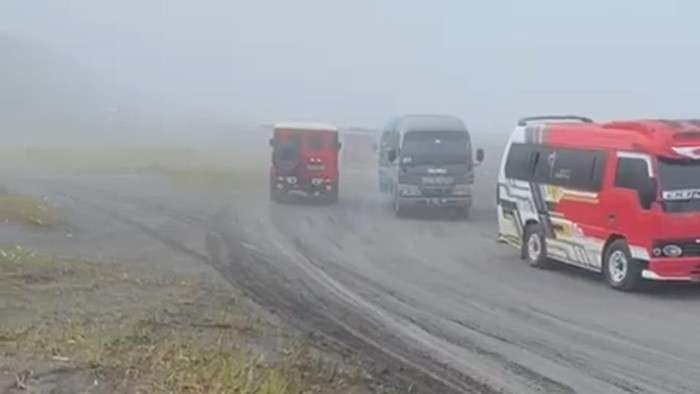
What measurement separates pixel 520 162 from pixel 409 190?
11.4 metres

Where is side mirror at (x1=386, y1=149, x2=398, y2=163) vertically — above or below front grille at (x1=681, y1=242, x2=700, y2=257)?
below

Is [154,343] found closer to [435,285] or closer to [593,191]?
[435,285]

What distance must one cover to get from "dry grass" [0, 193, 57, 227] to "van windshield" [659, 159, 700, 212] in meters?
14.7

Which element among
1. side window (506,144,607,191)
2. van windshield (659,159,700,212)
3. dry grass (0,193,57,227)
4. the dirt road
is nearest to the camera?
the dirt road

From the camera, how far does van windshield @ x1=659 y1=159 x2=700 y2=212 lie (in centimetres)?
1816

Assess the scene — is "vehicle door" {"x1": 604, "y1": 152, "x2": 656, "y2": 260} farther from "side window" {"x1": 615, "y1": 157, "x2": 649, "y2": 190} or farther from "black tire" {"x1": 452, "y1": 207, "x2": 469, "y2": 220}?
"black tire" {"x1": 452, "y1": 207, "x2": 469, "y2": 220}

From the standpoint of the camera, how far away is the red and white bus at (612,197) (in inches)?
712

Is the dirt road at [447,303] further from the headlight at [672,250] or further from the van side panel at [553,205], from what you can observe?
the headlight at [672,250]

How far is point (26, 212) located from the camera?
28.8m

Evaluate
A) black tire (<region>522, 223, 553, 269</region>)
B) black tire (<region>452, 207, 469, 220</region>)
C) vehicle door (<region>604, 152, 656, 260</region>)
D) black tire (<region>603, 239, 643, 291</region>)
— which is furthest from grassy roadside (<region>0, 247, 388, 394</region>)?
black tire (<region>452, 207, 469, 220</region>)

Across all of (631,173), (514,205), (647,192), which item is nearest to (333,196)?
(514,205)

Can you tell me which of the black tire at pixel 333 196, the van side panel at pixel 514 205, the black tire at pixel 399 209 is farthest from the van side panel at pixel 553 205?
the black tire at pixel 333 196

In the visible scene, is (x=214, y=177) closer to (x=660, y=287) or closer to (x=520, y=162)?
(x=520, y=162)

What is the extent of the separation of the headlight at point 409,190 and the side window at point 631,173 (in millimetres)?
14850
